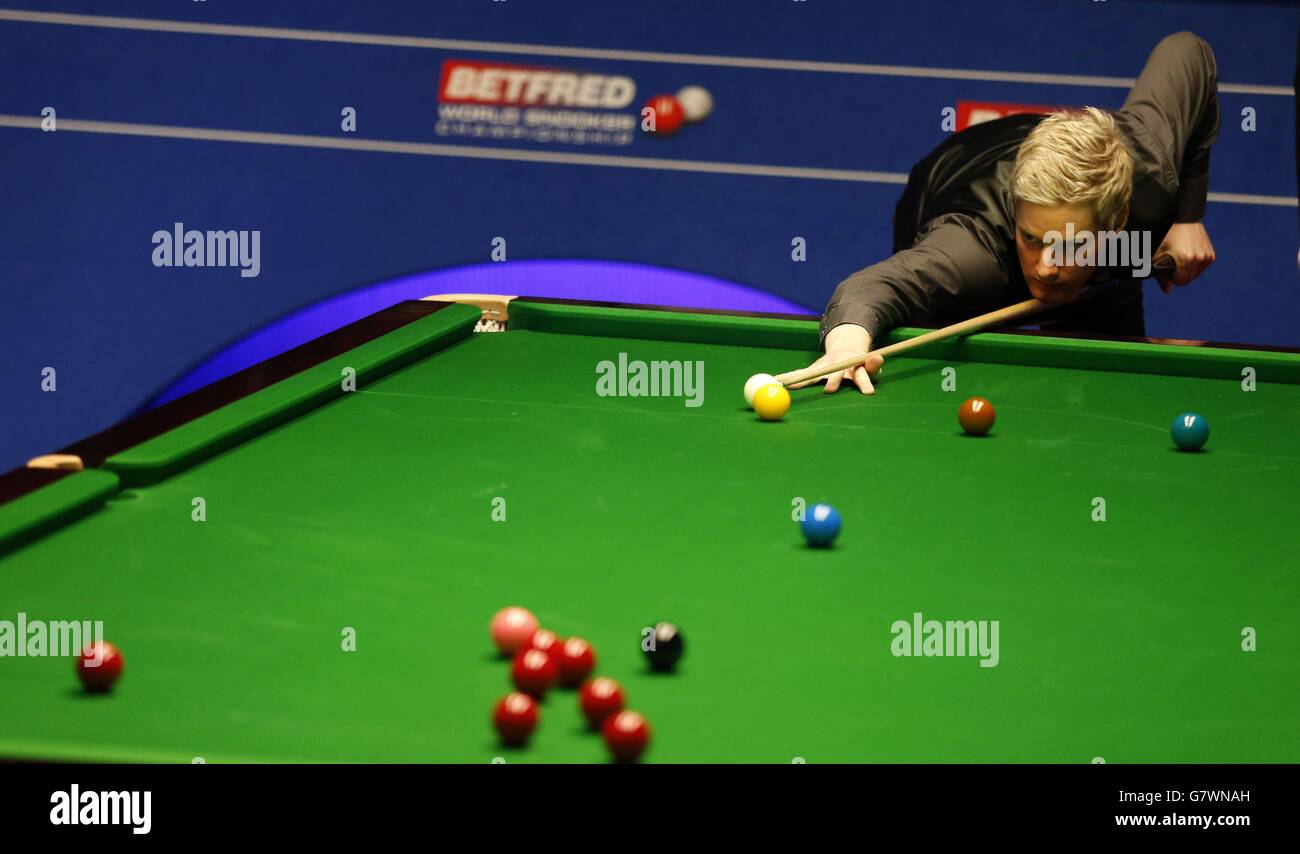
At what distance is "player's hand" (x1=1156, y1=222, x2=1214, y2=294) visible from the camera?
13.7ft

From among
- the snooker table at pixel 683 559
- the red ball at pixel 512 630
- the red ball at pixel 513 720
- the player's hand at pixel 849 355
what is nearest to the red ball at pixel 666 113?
the snooker table at pixel 683 559

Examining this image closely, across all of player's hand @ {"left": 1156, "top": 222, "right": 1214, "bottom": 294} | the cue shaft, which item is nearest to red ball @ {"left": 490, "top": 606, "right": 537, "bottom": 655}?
the cue shaft

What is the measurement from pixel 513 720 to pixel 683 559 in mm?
658

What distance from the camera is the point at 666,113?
593 centimetres

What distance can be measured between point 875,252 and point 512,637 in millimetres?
4333

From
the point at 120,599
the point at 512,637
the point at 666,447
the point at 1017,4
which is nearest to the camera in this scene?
the point at 512,637

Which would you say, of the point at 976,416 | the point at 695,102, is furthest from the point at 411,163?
the point at 976,416

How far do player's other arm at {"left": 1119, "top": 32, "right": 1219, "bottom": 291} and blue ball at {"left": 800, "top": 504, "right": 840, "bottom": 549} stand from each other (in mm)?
2112

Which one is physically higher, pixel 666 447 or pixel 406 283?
pixel 406 283

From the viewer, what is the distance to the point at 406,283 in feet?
19.5

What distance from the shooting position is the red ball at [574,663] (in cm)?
172

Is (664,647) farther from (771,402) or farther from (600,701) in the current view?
(771,402)
